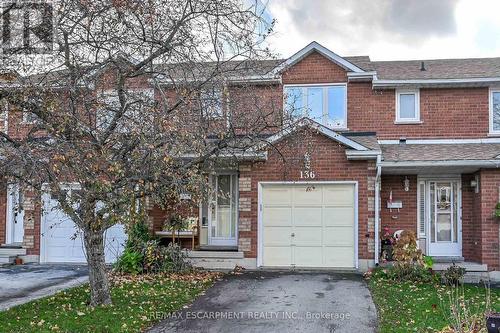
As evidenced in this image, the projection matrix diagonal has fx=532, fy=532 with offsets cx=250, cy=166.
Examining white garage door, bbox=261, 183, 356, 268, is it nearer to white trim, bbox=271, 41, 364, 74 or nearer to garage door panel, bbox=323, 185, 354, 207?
garage door panel, bbox=323, 185, 354, 207

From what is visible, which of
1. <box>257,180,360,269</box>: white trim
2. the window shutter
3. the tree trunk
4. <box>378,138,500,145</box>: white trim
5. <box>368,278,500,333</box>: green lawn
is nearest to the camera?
<box>368,278,500,333</box>: green lawn

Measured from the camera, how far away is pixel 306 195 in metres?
15.4

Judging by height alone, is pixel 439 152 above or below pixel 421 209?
above

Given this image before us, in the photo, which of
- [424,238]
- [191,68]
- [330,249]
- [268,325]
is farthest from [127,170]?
[424,238]

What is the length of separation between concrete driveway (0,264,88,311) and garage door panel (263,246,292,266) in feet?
16.6

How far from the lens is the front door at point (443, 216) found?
16.2m

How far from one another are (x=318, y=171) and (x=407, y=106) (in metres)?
4.12

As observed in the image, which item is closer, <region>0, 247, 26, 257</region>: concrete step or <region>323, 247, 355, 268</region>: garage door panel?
<region>323, 247, 355, 268</region>: garage door panel

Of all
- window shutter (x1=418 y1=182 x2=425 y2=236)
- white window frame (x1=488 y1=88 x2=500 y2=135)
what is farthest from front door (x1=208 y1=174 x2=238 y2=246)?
white window frame (x1=488 y1=88 x2=500 y2=135)

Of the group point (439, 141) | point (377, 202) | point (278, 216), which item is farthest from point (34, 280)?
point (439, 141)

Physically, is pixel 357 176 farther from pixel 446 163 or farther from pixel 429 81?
pixel 429 81

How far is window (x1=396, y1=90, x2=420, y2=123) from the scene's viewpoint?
16.9 meters

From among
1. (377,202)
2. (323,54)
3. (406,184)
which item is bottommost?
(377,202)

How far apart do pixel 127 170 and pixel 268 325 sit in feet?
11.5
